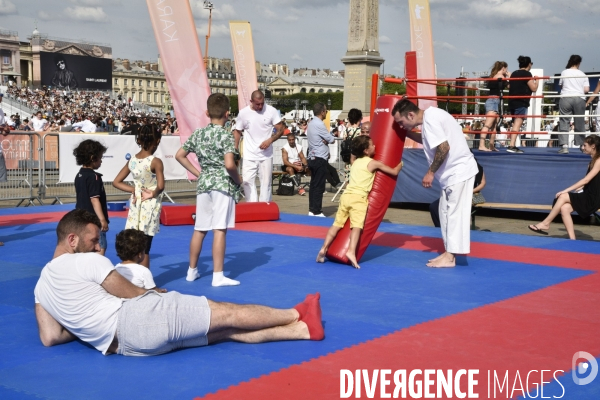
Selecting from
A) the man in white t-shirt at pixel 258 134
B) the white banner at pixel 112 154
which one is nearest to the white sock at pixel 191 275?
the man in white t-shirt at pixel 258 134

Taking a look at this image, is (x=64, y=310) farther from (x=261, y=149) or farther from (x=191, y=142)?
(x=261, y=149)

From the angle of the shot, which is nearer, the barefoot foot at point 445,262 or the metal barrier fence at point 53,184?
the barefoot foot at point 445,262

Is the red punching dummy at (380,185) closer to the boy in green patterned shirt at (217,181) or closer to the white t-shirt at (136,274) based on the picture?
the boy in green patterned shirt at (217,181)

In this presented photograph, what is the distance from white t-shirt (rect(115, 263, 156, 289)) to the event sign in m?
92.3

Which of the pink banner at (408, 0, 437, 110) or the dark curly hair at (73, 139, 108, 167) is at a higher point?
the pink banner at (408, 0, 437, 110)

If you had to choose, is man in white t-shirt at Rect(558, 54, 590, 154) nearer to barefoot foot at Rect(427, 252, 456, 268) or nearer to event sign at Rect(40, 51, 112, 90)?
barefoot foot at Rect(427, 252, 456, 268)

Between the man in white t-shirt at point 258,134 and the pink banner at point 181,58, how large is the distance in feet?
2.89

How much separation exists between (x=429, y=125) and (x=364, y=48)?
24.4 meters

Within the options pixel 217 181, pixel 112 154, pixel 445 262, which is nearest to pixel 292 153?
pixel 112 154

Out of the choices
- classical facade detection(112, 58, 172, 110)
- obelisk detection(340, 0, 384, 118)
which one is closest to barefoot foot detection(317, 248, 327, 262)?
obelisk detection(340, 0, 384, 118)

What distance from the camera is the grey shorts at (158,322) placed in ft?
14.0

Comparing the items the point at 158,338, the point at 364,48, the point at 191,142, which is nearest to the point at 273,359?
the point at 158,338

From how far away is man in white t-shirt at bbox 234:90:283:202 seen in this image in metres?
11.0

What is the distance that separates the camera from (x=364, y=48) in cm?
3095
